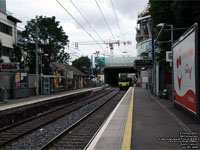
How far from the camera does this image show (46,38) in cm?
4094

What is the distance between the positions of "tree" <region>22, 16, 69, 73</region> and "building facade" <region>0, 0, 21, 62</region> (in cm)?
372

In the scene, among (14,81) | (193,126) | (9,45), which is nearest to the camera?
(193,126)

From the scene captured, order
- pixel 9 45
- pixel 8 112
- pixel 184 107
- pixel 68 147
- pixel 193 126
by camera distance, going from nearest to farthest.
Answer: pixel 68 147, pixel 193 126, pixel 184 107, pixel 8 112, pixel 9 45

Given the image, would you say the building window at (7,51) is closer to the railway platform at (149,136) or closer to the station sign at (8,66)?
the station sign at (8,66)

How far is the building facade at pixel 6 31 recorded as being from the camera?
32.2m

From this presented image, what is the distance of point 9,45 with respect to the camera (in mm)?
34156

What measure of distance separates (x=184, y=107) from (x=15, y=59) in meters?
26.7

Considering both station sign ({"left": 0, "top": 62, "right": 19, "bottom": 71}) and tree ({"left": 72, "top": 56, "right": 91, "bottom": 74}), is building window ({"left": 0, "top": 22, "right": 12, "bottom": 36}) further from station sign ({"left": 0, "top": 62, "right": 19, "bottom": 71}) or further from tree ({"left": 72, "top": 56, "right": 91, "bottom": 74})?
tree ({"left": 72, "top": 56, "right": 91, "bottom": 74})

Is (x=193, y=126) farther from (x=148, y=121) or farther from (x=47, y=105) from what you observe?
(x=47, y=105)

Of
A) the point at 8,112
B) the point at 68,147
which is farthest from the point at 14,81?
the point at 68,147

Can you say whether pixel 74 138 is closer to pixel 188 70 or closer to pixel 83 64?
pixel 188 70

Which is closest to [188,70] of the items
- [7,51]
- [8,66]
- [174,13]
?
[174,13]

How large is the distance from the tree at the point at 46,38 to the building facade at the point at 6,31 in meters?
3.72

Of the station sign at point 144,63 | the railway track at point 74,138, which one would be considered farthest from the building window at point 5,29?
the railway track at point 74,138
